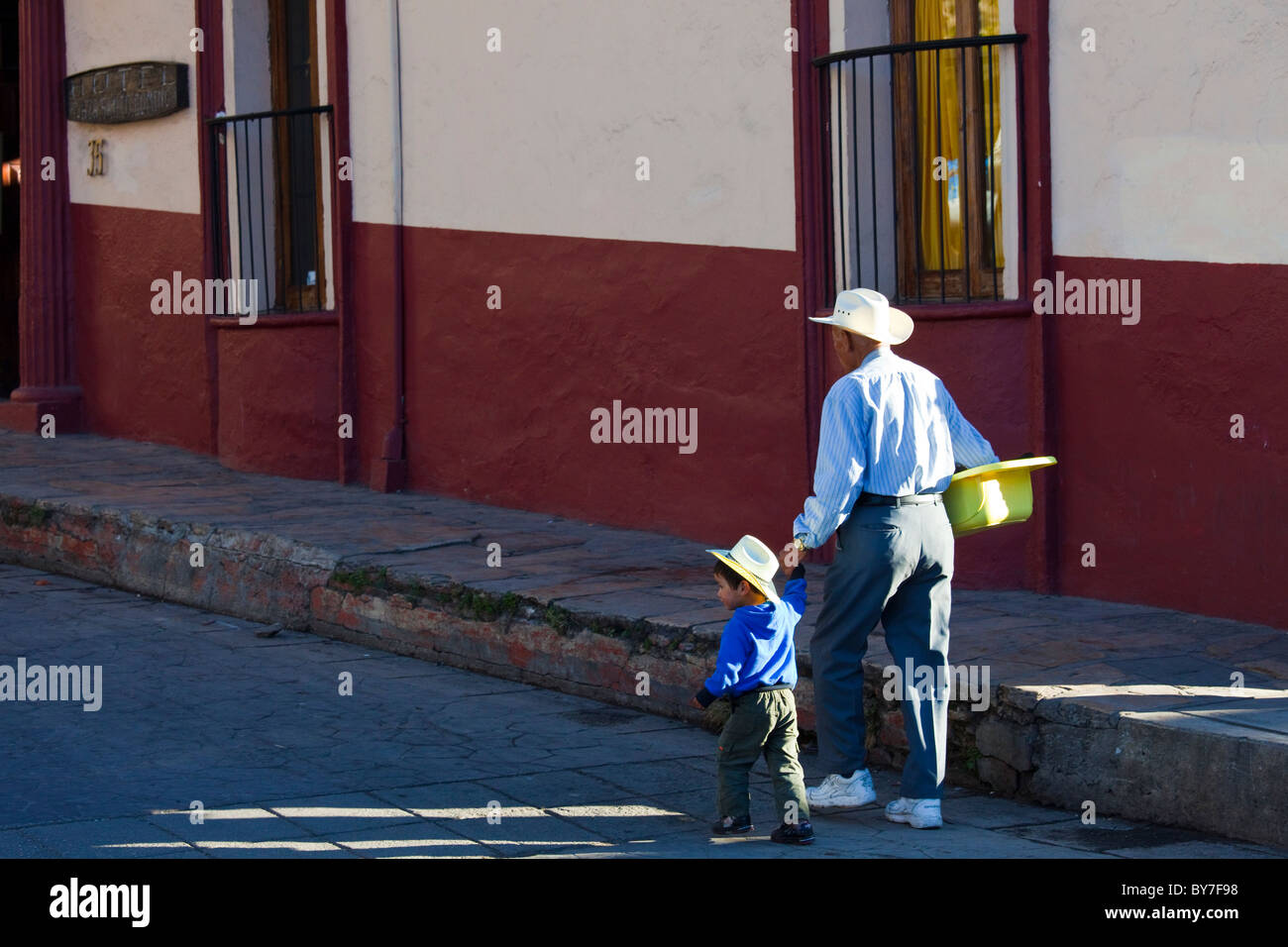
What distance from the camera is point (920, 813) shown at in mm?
5465

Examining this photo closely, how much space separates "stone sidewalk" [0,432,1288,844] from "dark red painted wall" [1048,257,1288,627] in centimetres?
19

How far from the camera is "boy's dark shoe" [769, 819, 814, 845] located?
17.1 ft

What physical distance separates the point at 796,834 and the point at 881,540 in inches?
37.3

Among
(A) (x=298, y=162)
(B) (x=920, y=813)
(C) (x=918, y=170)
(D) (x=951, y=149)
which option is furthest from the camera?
(A) (x=298, y=162)

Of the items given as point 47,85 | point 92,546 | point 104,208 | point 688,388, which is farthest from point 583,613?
point 47,85

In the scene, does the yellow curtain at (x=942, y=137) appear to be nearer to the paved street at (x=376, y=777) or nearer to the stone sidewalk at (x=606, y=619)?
the stone sidewalk at (x=606, y=619)

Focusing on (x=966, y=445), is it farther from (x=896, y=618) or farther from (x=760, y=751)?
(x=760, y=751)

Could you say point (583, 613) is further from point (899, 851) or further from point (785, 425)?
point (899, 851)

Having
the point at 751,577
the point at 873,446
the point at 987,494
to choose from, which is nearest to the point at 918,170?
the point at 987,494

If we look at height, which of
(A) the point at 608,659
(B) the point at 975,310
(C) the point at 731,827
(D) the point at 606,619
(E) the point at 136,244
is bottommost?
(C) the point at 731,827

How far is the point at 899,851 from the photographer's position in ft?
17.0

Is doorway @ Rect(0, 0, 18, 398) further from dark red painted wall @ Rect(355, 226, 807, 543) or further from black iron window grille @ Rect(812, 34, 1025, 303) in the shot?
black iron window grille @ Rect(812, 34, 1025, 303)
